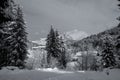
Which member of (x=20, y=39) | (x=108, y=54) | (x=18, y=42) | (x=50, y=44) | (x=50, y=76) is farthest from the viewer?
(x=50, y=44)

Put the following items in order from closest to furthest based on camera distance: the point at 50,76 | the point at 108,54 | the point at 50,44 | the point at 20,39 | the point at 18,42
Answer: the point at 50,76
the point at 18,42
the point at 20,39
the point at 108,54
the point at 50,44

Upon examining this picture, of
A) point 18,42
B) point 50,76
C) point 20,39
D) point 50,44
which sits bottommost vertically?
point 50,76

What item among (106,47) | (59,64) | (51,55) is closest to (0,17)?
(106,47)

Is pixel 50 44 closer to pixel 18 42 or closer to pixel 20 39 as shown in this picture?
pixel 20 39

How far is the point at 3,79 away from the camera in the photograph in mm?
14492

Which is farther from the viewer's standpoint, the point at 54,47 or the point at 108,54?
the point at 54,47

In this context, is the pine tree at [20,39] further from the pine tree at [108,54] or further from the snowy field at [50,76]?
the pine tree at [108,54]

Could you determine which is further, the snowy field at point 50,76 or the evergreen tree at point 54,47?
the evergreen tree at point 54,47

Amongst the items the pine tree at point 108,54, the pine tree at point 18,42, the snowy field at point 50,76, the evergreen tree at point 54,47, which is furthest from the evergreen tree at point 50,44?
the snowy field at point 50,76

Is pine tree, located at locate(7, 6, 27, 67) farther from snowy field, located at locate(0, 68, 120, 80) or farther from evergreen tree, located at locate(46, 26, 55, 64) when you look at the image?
evergreen tree, located at locate(46, 26, 55, 64)

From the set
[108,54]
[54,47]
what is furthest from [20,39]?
[108,54]

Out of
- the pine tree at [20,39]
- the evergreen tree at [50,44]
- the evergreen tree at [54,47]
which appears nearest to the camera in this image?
the pine tree at [20,39]

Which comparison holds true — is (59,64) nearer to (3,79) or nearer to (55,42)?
(55,42)

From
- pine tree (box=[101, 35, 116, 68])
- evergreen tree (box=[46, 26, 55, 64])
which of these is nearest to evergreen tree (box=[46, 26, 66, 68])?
evergreen tree (box=[46, 26, 55, 64])
